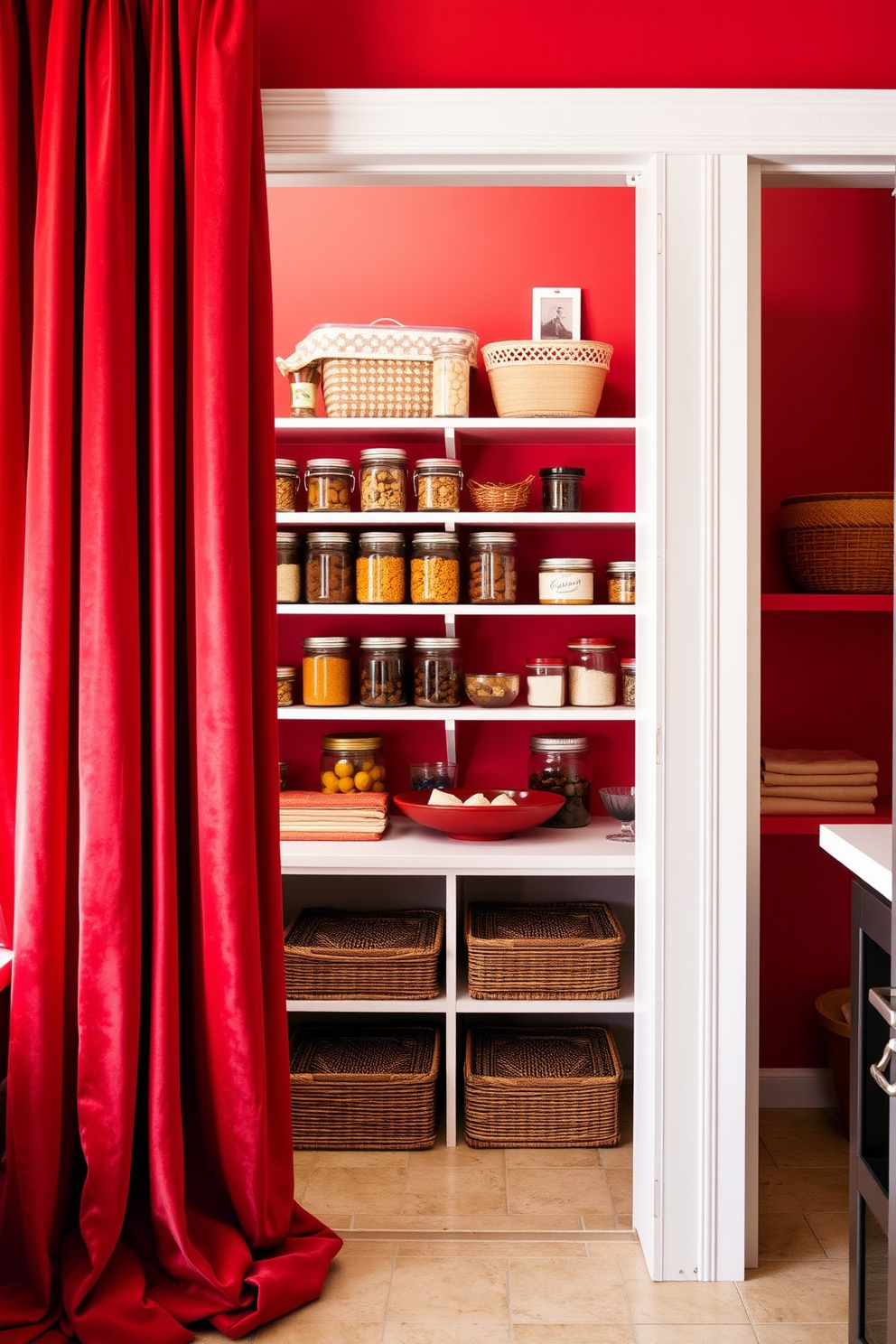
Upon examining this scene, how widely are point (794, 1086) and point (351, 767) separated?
1.53m

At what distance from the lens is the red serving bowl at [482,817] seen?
299 cm

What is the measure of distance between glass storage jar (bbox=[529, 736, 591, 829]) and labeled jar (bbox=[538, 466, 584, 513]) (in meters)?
0.66

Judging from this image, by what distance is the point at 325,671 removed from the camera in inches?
124

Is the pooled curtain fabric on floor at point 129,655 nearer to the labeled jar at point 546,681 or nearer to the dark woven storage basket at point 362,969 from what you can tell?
the dark woven storage basket at point 362,969

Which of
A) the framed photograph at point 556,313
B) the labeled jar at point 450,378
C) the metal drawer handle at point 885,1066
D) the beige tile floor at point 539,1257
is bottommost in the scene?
the beige tile floor at point 539,1257

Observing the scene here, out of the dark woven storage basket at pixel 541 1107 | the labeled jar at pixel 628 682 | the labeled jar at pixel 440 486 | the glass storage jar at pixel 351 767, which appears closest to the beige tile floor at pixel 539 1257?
the dark woven storage basket at pixel 541 1107

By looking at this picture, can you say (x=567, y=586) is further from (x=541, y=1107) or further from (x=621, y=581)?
(x=541, y=1107)

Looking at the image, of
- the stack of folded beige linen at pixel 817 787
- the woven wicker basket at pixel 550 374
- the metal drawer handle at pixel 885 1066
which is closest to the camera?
the metal drawer handle at pixel 885 1066

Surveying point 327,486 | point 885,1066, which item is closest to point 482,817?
point 327,486

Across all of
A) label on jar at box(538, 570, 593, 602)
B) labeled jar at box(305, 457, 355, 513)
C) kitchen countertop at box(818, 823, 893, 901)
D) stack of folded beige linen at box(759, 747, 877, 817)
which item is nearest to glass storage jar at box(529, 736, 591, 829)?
label on jar at box(538, 570, 593, 602)

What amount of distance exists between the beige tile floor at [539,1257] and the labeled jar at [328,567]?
1.45 meters

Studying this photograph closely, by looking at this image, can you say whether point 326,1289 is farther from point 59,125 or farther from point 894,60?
point 894,60

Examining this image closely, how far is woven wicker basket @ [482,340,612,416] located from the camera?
9.78 feet

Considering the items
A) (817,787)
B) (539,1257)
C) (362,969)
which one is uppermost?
(817,787)
